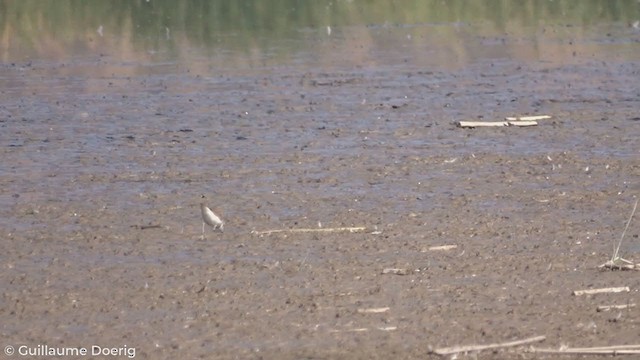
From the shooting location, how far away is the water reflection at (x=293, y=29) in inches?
721

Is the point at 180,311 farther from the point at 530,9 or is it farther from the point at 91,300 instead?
the point at 530,9

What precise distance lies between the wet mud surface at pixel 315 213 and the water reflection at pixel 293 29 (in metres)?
2.25

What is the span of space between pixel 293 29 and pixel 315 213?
432 inches

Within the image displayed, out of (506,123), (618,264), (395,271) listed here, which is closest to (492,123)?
(506,123)

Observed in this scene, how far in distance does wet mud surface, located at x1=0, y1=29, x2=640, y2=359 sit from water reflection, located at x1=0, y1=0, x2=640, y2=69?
2249mm

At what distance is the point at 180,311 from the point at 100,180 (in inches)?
142

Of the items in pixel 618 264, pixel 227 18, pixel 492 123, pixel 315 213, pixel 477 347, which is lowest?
pixel 227 18

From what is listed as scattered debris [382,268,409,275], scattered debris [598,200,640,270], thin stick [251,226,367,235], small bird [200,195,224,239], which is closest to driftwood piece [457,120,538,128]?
thin stick [251,226,367,235]

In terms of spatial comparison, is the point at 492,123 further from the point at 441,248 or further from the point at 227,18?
the point at 227,18

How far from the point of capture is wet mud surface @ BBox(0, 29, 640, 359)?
738cm

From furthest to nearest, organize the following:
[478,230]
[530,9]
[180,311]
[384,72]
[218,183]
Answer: [530,9] < [384,72] < [218,183] < [478,230] < [180,311]

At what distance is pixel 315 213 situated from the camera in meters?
9.88

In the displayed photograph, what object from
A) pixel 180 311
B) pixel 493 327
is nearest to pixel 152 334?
pixel 180 311

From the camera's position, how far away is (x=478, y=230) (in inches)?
366
